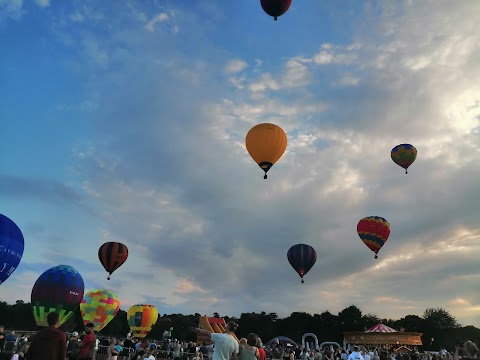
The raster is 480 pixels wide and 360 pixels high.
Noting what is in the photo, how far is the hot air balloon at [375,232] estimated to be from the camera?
3456 cm

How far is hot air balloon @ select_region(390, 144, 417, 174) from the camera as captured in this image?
3675 centimetres

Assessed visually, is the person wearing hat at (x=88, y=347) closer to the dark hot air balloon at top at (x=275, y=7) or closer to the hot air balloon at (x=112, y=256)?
the dark hot air balloon at top at (x=275, y=7)

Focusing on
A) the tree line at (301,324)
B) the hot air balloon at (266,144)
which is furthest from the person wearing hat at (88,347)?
the tree line at (301,324)

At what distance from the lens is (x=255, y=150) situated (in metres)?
25.9

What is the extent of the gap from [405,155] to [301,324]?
280 ft

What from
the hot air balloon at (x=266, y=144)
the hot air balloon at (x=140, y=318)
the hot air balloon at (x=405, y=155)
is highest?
the hot air balloon at (x=405, y=155)

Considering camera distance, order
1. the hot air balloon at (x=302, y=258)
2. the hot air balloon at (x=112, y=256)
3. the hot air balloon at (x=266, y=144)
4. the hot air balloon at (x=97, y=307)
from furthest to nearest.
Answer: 1. the hot air balloon at (x=302, y=258)
2. the hot air balloon at (x=112, y=256)
3. the hot air balloon at (x=97, y=307)
4. the hot air balloon at (x=266, y=144)

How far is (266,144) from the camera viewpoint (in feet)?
84.0

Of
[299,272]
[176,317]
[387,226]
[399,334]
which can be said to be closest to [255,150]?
[299,272]

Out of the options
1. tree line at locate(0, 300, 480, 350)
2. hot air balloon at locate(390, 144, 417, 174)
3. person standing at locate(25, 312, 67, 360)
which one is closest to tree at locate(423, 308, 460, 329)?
tree line at locate(0, 300, 480, 350)

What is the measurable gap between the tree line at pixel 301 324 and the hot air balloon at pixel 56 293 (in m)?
60.1

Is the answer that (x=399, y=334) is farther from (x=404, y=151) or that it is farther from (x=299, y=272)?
(x=404, y=151)

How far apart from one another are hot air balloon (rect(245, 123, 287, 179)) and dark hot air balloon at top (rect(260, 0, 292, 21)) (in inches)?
263

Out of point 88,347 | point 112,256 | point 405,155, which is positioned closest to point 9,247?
point 88,347
